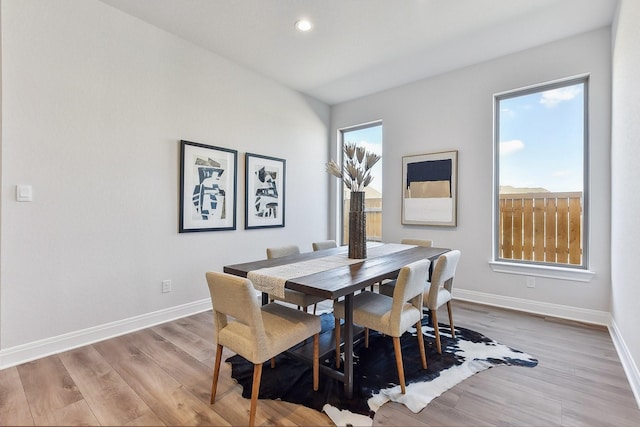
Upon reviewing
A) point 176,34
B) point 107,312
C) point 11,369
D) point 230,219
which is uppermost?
point 176,34

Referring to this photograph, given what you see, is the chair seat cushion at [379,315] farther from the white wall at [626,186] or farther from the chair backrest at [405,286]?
the white wall at [626,186]

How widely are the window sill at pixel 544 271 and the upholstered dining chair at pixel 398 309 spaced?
6.38ft

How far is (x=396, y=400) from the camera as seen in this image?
1818 millimetres

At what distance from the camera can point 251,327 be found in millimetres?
1561

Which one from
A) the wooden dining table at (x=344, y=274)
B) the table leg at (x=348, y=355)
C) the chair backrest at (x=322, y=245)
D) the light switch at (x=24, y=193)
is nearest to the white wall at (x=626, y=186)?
the wooden dining table at (x=344, y=274)

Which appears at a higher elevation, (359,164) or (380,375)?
(359,164)

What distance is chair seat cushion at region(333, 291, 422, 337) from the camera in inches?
74.9

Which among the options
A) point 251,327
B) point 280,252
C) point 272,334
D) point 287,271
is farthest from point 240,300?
point 280,252

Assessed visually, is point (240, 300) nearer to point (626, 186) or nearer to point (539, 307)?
point (626, 186)

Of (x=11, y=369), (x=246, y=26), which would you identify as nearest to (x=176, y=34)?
(x=246, y=26)

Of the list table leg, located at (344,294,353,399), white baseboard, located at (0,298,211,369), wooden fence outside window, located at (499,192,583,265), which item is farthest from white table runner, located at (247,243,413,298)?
wooden fence outside window, located at (499,192,583,265)

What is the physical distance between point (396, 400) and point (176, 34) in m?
3.80

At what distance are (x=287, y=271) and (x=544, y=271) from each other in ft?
9.73

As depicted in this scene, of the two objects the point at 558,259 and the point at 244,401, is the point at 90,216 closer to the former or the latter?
the point at 244,401
